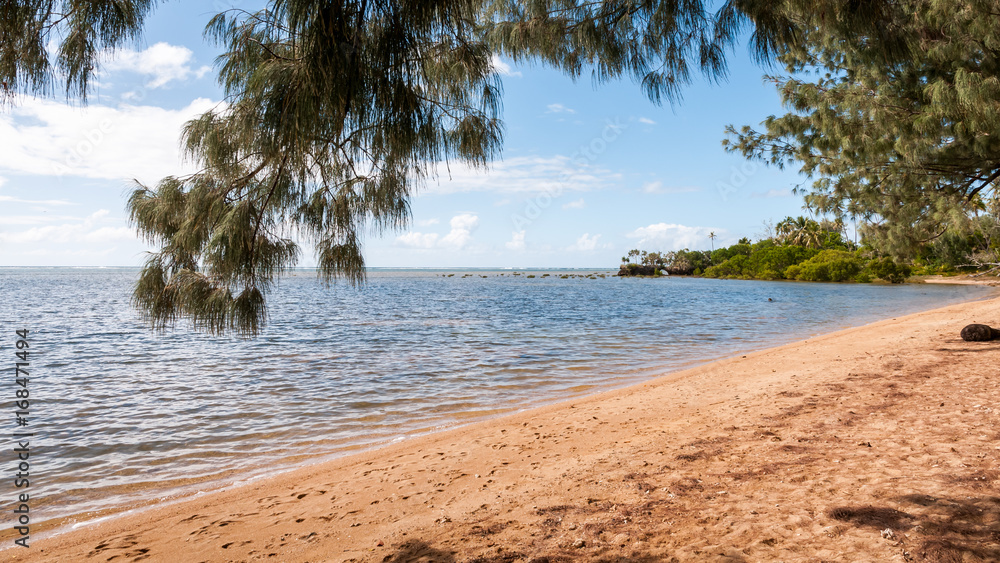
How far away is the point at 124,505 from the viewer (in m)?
5.17

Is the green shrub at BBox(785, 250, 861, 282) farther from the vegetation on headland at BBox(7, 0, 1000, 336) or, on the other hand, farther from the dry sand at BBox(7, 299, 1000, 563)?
the vegetation on headland at BBox(7, 0, 1000, 336)

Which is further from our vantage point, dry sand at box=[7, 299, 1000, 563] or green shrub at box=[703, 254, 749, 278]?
green shrub at box=[703, 254, 749, 278]

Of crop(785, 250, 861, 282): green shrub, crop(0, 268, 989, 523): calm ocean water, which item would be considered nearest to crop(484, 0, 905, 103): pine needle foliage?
crop(0, 268, 989, 523): calm ocean water

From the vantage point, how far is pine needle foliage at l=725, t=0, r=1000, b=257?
5.79 m

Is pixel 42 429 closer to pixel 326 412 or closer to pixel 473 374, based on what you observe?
pixel 326 412

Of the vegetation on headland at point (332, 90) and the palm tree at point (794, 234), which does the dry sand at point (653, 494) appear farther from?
the palm tree at point (794, 234)

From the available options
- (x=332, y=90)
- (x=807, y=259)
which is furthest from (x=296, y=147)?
(x=807, y=259)

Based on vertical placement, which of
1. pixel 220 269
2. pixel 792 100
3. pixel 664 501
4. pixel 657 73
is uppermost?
pixel 792 100

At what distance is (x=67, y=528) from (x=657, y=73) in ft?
Answer: 22.6

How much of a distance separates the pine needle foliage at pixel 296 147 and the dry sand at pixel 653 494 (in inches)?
80.2

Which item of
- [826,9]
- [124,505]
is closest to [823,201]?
[826,9]

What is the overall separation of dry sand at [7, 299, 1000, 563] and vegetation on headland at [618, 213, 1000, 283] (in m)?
2.24

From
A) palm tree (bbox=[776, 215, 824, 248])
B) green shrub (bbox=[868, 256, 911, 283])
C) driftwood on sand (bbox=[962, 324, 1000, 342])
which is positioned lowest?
driftwood on sand (bbox=[962, 324, 1000, 342])

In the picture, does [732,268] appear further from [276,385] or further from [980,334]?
[276,385]
